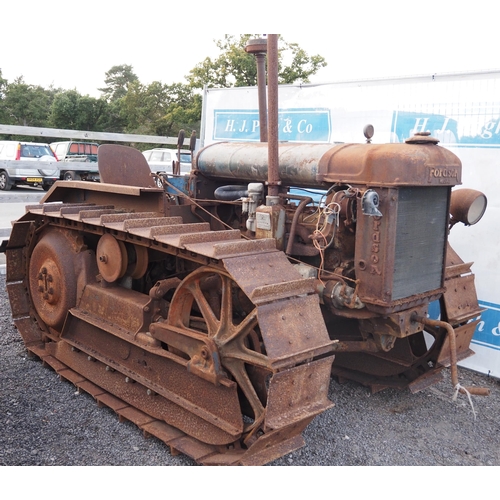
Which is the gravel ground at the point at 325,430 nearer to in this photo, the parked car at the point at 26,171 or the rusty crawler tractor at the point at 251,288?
the rusty crawler tractor at the point at 251,288

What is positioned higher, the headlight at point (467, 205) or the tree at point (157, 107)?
the tree at point (157, 107)

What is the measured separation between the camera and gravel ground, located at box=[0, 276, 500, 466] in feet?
11.3

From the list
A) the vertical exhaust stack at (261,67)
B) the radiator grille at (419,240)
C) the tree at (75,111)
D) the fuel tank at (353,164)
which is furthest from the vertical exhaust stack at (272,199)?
the tree at (75,111)

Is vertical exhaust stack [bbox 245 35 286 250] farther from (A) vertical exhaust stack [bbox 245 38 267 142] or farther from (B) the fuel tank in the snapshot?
(A) vertical exhaust stack [bbox 245 38 267 142]

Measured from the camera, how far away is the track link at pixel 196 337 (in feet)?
9.95

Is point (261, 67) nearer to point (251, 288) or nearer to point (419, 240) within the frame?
point (419, 240)

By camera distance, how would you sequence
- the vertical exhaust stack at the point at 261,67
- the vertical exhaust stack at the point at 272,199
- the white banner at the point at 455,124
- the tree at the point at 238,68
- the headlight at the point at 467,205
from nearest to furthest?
the vertical exhaust stack at the point at 272,199, the headlight at the point at 467,205, the vertical exhaust stack at the point at 261,67, the white banner at the point at 455,124, the tree at the point at 238,68

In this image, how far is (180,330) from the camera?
3641 millimetres

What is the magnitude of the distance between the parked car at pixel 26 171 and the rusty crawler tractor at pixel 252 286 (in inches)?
299

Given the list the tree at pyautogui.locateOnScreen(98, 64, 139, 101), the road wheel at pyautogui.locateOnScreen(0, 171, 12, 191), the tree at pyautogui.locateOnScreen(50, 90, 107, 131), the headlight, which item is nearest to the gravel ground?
the headlight

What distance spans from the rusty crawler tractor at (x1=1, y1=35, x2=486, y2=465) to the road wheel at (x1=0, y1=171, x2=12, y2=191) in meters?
10.8

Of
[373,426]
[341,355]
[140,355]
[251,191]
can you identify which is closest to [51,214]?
[140,355]

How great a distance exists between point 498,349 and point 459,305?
3.62 feet

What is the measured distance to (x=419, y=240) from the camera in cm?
354
